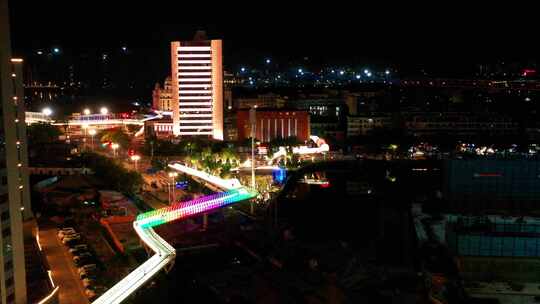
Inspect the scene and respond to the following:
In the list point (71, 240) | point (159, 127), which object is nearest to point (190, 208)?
point (71, 240)

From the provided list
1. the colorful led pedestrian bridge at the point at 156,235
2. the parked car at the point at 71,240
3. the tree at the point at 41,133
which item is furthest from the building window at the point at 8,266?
the tree at the point at 41,133

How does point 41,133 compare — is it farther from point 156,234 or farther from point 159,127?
point 156,234

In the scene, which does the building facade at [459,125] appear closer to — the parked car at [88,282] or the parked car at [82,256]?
the parked car at [82,256]

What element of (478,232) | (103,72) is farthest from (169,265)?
(103,72)

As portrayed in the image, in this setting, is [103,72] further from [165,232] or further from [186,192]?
[165,232]

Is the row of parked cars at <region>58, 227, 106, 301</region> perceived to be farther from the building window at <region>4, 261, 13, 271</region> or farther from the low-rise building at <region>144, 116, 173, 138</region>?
the low-rise building at <region>144, 116, 173, 138</region>
